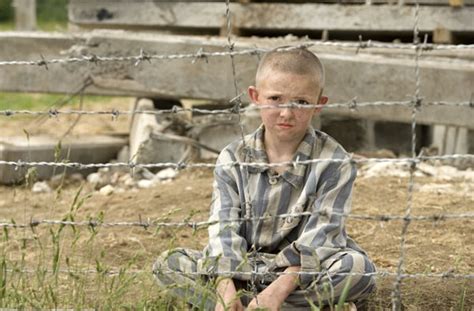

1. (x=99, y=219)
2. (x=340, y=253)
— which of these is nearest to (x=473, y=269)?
(x=340, y=253)

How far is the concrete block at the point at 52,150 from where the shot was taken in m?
7.64

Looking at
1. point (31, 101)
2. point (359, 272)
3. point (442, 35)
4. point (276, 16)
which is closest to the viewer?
point (359, 272)

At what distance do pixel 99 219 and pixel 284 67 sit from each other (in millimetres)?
882

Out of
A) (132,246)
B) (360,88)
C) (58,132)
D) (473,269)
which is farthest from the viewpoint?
(58,132)

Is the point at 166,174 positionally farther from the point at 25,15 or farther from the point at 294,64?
the point at 25,15

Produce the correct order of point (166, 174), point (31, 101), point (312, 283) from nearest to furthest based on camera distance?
point (312, 283) → point (166, 174) → point (31, 101)

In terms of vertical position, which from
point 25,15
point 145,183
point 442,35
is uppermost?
point 442,35

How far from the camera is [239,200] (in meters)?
4.12

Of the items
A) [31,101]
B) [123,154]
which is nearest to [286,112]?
[123,154]

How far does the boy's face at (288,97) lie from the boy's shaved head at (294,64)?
0.02 meters

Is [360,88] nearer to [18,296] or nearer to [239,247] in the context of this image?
[239,247]

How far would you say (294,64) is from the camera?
402 cm

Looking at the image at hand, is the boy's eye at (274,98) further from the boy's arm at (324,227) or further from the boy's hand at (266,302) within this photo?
the boy's hand at (266,302)

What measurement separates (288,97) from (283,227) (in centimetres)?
49
